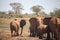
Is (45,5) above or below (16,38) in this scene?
above

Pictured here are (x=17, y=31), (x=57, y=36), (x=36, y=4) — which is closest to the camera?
(x=57, y=36)

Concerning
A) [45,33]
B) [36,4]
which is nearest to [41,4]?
[36,4]

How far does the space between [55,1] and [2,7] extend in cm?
84

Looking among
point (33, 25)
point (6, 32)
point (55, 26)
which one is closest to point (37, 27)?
point (33, 25)

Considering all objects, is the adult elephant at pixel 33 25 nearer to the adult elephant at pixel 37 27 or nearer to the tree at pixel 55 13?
the adult elephant at pixel 37 27

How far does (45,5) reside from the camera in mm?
4949

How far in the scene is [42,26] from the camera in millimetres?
5059

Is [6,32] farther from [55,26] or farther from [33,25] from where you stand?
[55,26]

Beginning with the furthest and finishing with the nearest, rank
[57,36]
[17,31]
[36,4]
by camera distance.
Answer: [17,31], [36,4], [57,36]

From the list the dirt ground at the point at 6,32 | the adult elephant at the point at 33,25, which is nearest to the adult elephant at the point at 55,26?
the dirt ground at the point at 6,32

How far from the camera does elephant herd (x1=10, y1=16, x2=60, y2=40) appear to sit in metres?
4.62

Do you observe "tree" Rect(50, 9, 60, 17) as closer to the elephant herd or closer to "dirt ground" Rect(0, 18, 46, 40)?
the elephant herd

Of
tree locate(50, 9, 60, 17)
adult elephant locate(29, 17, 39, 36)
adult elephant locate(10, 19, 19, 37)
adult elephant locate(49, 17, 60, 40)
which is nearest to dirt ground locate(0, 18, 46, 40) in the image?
adult elephant locate(10, 19, 19, 37)

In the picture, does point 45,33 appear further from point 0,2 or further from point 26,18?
point 0,2
